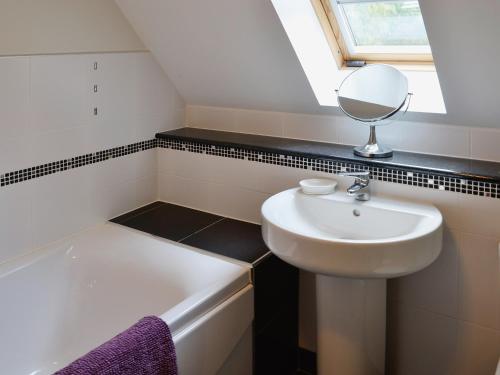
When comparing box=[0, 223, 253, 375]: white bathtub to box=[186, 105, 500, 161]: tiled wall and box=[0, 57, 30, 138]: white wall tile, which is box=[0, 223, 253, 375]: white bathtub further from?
box=[186, 105, 500, 161]: tiled wall

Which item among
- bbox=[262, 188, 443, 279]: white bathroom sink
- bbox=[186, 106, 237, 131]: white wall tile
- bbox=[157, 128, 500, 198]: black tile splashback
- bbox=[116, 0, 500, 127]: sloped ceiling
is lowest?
bbox=[262, 188, 443, 279]: white bathroom sink

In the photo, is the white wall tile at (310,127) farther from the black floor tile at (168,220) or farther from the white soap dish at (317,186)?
the black floor tile at (168,220)

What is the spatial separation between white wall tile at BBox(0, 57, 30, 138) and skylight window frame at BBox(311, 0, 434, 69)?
3.77ft

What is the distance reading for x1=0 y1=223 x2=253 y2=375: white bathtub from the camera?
1829 mm

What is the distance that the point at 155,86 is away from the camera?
2.55 m

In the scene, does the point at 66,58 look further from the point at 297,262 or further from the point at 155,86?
the point at 297,262

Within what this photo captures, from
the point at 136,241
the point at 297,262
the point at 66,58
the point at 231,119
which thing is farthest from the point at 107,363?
the point at 231,119

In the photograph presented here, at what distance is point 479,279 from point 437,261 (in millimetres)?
157

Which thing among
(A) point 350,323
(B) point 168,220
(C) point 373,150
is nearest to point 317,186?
(C) point 373,150

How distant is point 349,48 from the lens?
229cm

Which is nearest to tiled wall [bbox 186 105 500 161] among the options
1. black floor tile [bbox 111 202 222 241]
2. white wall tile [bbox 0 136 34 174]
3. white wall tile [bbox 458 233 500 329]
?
white wall tile [bbox 458 233 500 329]

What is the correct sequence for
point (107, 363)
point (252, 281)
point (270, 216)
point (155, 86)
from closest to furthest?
point (107, 363) < point (270, 216) < point (252, 281) < point (155, 86)

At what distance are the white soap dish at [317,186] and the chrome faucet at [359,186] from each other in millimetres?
74

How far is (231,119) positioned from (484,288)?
1353 millimetres
